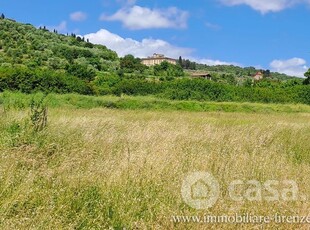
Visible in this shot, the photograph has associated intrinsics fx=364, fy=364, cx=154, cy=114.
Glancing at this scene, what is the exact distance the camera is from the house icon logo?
3.91 metres

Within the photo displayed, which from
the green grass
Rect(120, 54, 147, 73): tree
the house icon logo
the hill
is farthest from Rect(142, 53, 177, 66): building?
the house icon logo

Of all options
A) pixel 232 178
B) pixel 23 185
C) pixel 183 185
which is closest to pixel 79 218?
pixel 23 185

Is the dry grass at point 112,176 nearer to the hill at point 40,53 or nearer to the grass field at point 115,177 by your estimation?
the grass field at point 115,177

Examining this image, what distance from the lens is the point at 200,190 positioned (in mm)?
4211

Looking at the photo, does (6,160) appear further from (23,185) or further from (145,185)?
(145,185)

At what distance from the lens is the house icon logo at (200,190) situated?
3908 millimetres

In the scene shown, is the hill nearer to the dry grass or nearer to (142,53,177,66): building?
the dry grass

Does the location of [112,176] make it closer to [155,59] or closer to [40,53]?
[40,53]

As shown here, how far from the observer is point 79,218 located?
3.37 metres

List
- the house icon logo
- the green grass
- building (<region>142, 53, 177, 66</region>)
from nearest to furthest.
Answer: the house icon logo, the green grass, building (<region>142, 53, 177, 66</region>)

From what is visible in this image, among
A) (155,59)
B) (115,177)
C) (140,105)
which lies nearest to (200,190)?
(115,177)

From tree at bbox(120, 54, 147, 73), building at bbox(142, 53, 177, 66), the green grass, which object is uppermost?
building at bbox(142, 53, 177, 66)

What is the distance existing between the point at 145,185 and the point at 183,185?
0.48 m

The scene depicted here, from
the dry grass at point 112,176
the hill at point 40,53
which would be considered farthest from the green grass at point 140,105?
the hill at point 40,53
